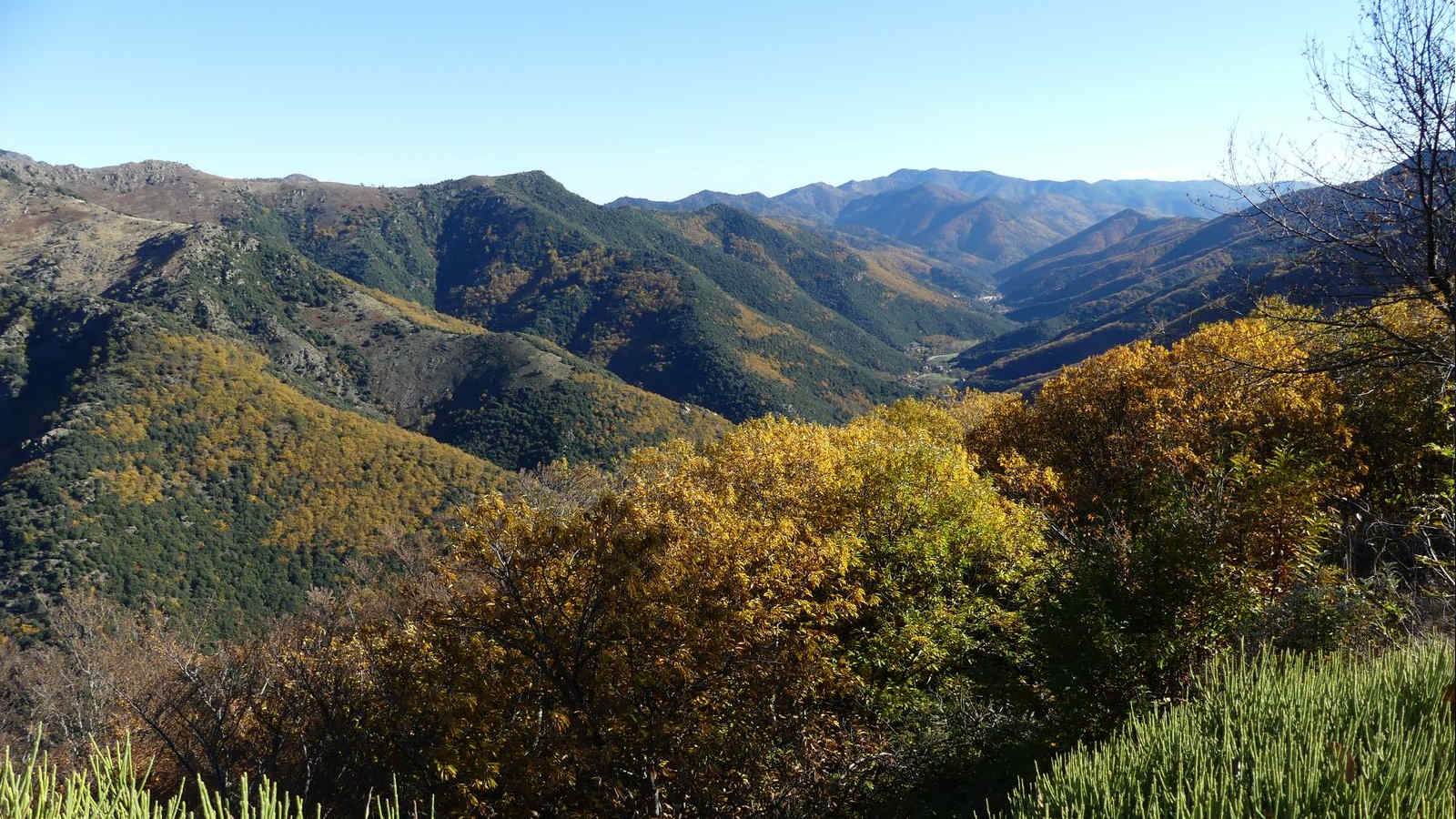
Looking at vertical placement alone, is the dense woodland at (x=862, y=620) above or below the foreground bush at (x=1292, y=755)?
below

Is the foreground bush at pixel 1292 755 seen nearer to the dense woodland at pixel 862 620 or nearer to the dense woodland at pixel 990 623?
the dense woodland at pixel 990 623

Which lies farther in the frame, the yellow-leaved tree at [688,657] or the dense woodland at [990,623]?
the yellow-leaved tree at [688,657]

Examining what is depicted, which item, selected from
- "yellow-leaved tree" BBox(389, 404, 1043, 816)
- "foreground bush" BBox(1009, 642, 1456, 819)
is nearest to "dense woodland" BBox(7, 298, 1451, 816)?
"yellow-leaved tree" BBox(389, 404, 1043, 816)

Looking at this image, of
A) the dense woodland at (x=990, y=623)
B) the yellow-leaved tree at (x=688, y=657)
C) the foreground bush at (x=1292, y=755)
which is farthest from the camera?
the yellow-leaved tree at (x=688, y=657)

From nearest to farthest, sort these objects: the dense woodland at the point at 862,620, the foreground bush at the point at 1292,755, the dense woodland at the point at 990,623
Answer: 1. the foreground bush at the point at 1292,755
2. the dense woodland at the point at 990,623
3. the dense woodland at the point at 862,620

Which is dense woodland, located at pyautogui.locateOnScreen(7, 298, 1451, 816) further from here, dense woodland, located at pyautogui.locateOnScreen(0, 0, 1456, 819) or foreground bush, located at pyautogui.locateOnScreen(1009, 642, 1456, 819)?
foreground bush, located at pyautogui.locateOnScreen(1009, 642, 1456, 819)

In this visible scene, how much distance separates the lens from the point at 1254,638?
11.8 metres

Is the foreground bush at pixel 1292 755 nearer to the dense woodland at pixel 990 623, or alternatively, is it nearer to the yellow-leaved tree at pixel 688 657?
the dense woodland at pixel 990 623

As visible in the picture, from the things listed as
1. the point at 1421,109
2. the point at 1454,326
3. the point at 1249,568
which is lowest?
the point at 1249,568

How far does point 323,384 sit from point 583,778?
177 metres

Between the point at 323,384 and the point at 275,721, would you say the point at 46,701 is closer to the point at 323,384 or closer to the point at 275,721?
the point at 275,721

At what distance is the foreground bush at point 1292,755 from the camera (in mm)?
5074

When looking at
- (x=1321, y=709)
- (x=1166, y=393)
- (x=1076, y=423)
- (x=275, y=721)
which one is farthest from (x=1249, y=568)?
(x=275, y=721)

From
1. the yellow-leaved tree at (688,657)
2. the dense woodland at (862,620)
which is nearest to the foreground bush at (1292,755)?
the dense woodland at (862,620)
